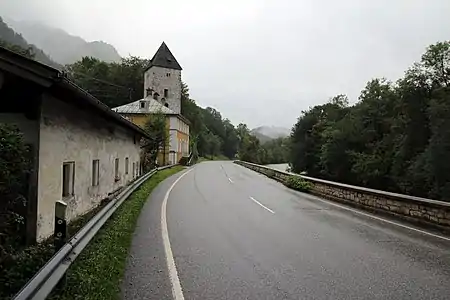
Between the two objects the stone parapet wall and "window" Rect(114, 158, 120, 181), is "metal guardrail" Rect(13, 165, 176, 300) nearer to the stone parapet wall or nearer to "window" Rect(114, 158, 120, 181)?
the stone parapet wall

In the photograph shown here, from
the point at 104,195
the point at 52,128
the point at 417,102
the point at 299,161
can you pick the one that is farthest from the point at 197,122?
the point at 52,128

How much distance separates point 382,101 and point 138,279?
169 feet

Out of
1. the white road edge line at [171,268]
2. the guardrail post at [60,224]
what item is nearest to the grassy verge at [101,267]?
the guardrail post at [60,224]

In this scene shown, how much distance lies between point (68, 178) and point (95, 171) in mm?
3219

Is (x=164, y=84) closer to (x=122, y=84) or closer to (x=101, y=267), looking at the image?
(x=122, y=84)

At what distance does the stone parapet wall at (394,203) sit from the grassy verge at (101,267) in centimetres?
831

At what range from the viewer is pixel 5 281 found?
17.5 feet

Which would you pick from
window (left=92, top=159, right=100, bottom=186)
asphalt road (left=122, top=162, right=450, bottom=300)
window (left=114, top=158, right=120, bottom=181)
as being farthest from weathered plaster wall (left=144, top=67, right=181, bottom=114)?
asphalt road (left=122, top=162, right=450, bottom=300)

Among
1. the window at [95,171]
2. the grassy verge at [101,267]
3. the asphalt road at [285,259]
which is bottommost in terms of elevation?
the asphalt road at [285,259]

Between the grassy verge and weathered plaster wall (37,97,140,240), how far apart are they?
1.22 metres

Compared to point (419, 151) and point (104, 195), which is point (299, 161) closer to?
point (419, 151)

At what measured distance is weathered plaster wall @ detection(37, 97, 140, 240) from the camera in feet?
26.8

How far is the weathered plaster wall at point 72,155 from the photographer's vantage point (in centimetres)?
817

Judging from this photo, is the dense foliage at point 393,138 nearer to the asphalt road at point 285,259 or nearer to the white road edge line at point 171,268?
the asphalt road at point 285,259
